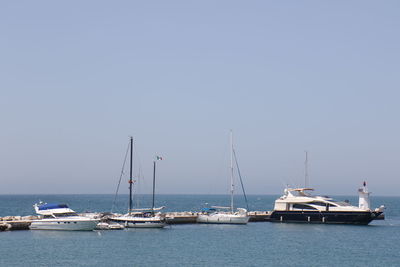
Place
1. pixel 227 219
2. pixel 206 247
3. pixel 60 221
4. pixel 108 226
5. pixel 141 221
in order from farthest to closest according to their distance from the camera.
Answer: pixel 227 219 → pixel 141 221 → pixel 108 226 → pixel 60 221 → pixel 206 247

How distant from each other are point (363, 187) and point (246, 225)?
1517 cm

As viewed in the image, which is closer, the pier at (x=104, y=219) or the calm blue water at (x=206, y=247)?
the calm blue water at (x=206, y=247)

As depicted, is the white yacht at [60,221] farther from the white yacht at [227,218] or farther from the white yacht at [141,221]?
the white yacht at [227,218]

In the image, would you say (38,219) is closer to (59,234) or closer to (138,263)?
(59,234)

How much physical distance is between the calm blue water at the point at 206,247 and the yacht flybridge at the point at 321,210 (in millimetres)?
3343

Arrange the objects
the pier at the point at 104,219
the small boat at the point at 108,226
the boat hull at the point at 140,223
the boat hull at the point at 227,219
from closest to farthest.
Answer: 1. the pier at the point at 104,219
2. the small boat at the point at 108,226
3. the boat hull at the point at 140,223
4. the boat hull at the point at 227,219

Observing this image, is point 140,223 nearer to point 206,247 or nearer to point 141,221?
point 141,221

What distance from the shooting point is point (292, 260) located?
45.2 meters

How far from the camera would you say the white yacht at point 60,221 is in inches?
2381

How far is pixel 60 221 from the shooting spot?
60.5 meters

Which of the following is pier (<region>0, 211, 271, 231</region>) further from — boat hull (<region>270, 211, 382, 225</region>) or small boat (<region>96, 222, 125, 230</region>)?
boat hull (<region>270, 211, 382, 225</region>)

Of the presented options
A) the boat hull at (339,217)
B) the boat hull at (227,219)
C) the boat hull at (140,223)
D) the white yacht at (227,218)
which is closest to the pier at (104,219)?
the white yacht at (227,218)

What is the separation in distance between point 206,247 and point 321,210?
25.1m

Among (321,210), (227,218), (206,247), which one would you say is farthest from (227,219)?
(206,247)
